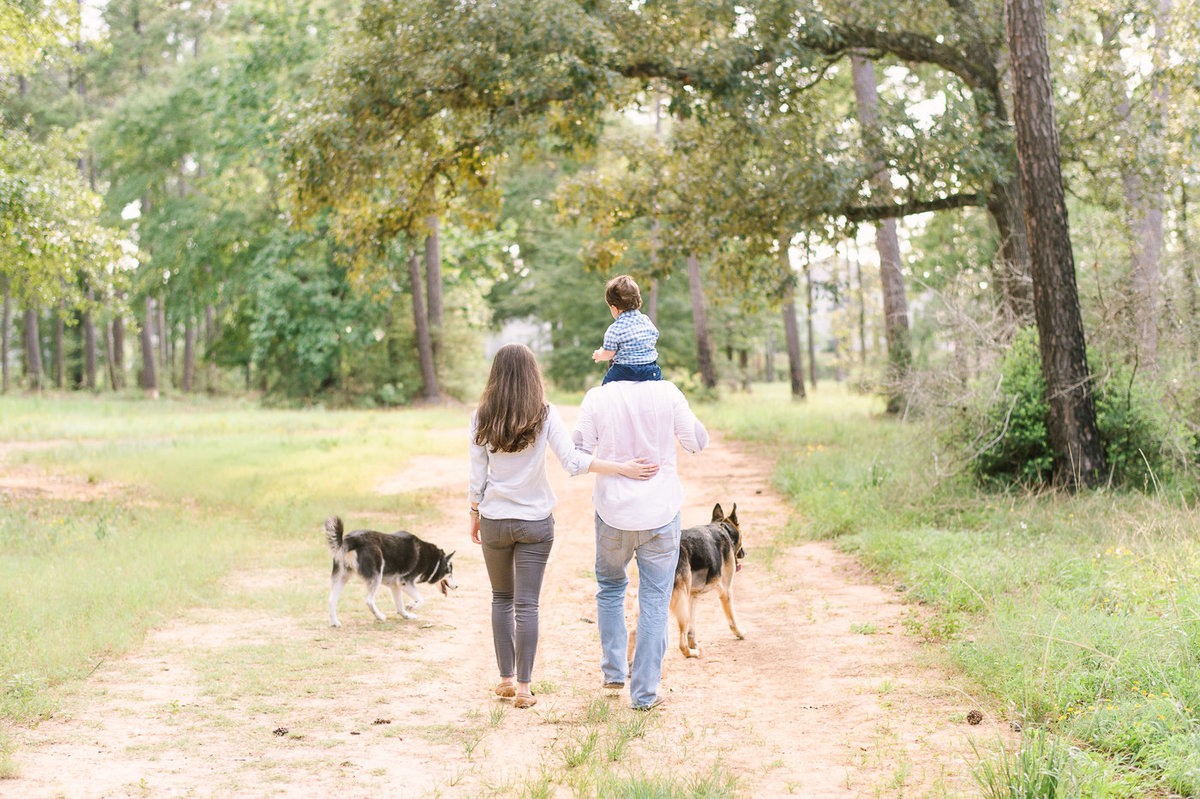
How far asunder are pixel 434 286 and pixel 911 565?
89.9 feet

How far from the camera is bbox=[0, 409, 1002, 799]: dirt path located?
460 cm

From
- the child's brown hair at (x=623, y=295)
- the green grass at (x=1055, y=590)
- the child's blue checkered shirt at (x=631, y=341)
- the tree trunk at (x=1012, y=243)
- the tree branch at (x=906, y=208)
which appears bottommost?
the green grass at (x=1055, y=590)

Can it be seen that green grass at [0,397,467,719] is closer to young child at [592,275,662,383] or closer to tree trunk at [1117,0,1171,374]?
young child at [592,275,662,383]

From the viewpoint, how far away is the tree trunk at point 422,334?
109 ft

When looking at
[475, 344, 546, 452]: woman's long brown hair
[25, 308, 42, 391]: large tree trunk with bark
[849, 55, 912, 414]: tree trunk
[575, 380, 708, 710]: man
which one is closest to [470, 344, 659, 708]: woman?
[475, 344, 546, 452]: woman's long brown hair

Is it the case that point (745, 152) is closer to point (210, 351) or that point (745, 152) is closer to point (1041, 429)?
point (1041, 429)

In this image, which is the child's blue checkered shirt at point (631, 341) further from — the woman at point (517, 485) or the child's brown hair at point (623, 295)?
the woman at point (517, 485)

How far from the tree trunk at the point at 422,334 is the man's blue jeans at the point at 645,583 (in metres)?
28.0

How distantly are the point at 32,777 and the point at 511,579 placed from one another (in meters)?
2.54

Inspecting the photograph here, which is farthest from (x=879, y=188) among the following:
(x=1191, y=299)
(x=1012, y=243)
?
(x=1191, y=299)

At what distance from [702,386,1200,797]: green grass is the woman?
8.16 ft

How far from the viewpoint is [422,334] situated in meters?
33.7

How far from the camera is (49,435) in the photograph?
22781mm

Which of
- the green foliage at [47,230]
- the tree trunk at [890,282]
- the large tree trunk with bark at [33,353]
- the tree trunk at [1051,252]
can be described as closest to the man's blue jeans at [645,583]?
the tree trunk at [1051,252]
